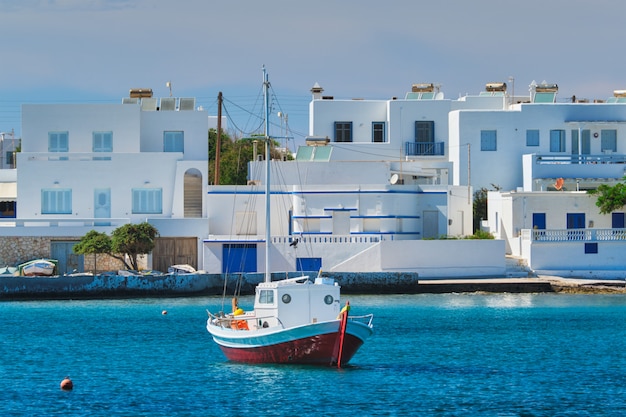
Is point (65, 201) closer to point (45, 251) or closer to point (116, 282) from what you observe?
point (45, 251)

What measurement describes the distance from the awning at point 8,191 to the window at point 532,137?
27.6 meters

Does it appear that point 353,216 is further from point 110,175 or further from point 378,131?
point 110,175

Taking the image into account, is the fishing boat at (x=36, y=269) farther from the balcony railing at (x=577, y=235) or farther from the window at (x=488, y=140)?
the window at (x=488, y=140)

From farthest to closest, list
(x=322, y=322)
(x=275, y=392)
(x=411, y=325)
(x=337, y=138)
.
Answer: (x=337, y=138)
(x=411, y=325)
(x=322, y=322)
(x=275, y=392)

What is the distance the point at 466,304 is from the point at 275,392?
2269 cm

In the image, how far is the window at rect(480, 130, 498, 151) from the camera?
68.9 m

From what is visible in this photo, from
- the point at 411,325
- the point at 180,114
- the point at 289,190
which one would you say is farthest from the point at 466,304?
the point at 180,114

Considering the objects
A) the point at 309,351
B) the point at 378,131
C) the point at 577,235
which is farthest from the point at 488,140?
the point at 309,351

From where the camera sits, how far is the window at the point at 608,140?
6969 centimetres

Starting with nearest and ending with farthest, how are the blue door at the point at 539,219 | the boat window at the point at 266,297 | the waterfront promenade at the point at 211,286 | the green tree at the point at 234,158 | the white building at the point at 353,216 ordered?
the boat window at the point at 266,297, the waterfront promenade at the point at 211,286, the white building at the point at 353,216, the blue door at the point at 539,219, the green tree at the point at 234,158

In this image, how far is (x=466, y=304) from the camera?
5422cm

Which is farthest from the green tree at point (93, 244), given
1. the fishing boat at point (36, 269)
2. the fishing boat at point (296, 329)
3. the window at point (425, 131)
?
the fishing boat at point (296, 329)

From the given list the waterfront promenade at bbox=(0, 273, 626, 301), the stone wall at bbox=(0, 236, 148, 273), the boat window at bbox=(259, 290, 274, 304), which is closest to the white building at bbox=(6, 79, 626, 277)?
the stone wall at bbox=(0, 236, 148, 273)

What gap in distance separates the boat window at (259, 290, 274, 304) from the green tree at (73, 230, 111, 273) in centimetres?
2368
